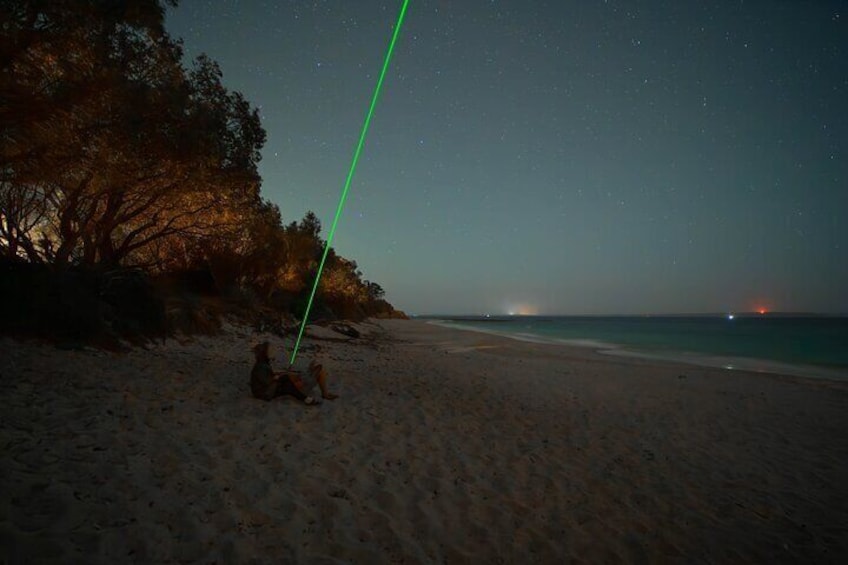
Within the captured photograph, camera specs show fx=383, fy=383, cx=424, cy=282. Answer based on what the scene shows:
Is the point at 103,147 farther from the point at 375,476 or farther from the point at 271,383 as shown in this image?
the point at 375,476

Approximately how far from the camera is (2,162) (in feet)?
26.1

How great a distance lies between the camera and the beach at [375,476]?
3990 millimetres

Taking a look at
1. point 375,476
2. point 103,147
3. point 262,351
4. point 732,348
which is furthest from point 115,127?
point 732,348

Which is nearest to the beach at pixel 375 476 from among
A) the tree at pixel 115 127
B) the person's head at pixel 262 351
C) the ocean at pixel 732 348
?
the person's head at pixel 262 351

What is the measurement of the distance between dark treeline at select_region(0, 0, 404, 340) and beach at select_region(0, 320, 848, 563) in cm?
233

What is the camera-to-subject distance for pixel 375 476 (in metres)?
5.64

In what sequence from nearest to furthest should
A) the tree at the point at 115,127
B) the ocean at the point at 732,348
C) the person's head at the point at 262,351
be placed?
the tree at the point at 115,127, the person's head at the point at 262,351, the ocean at the point at 732,348

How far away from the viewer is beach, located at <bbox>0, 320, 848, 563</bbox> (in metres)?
3.99

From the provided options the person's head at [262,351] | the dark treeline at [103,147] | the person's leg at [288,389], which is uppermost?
the dark treeline at [103,147]

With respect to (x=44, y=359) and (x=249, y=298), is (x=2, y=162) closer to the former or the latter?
(x=44, y=359)

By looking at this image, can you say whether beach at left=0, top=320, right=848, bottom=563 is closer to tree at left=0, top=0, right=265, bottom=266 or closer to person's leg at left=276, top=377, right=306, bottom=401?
person's leg at left=276, top=377, right=306, bottom=401

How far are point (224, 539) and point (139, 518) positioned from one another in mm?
910

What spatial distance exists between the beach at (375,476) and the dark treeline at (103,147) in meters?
2.33

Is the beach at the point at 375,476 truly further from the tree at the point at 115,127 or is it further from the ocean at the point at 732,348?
the ocean at the point at 732,348
